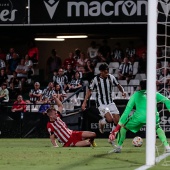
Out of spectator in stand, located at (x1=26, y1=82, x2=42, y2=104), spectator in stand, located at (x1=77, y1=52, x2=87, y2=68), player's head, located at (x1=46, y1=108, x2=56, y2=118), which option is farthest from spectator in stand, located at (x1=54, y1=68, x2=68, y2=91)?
player's head, located at (x1=46, y1=108, x2=56, y2=118)

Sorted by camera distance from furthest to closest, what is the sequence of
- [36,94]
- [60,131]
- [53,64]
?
[53,64], [36,94], [60,131]

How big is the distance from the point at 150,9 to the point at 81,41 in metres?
22.5

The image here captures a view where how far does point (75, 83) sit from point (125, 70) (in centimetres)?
195

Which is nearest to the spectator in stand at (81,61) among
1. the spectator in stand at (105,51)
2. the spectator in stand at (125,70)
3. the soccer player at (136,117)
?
the spectator in stand at (105,51)

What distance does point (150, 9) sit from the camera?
1182 cm

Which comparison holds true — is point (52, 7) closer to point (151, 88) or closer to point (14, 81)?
point (14, 81)

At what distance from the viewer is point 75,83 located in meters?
27.6

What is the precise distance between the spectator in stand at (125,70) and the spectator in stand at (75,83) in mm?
1518

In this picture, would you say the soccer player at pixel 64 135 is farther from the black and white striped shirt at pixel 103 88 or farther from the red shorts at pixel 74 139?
the black and white striped shirt at pixel 103 88

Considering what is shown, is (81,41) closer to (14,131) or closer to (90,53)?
(90,53)

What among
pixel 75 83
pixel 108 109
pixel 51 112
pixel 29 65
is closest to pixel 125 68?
pixel 75 83

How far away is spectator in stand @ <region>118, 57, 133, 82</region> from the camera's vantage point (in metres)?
28.0

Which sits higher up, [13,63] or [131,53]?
[131,53]

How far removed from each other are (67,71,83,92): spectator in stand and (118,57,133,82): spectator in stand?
4.98 feet
